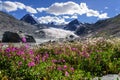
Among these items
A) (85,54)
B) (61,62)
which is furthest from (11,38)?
Answer: (61,62)

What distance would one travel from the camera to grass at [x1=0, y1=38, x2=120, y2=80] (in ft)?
46.8

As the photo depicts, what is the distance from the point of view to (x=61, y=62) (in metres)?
18.3

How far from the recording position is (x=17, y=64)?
1473 centimetres

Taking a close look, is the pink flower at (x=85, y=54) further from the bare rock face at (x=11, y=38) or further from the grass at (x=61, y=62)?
the bare rock face at (x=11, y=38)

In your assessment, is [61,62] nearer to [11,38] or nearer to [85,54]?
[85,54]

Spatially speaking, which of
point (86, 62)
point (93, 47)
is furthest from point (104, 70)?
point (93, 47)

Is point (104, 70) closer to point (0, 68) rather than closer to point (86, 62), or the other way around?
point (86, 62)

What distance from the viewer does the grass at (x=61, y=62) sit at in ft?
46.8

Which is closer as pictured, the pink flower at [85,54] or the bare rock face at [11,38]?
the pink flower at [85,54]

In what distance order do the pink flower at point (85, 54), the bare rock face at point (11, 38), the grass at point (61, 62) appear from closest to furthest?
the grass at point (61, 62)
the pink flower at point (85, 54)
the bare rock face at point (11, 38)

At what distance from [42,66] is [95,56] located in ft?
13.8

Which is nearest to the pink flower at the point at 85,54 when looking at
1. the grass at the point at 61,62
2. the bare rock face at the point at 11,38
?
the grass at the point at 61,62

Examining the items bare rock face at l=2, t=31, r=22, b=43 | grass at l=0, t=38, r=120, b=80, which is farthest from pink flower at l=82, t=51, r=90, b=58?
bare rock face at l=2, t=31, r=22, b=43

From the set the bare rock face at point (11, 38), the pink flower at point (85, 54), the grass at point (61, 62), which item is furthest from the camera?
the bare rock face at point (11, 38)
